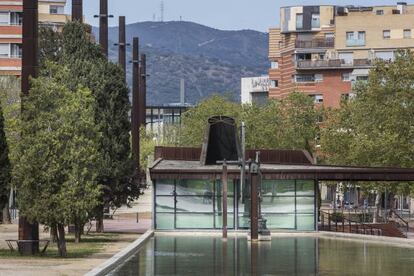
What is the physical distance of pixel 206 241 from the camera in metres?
54.7

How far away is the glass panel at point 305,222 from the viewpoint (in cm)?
6397

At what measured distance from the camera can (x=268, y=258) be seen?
42031 millimetres

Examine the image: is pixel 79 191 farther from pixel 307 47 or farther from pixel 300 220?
pixel 307 47

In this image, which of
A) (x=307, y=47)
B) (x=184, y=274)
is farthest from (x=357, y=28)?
(x=184, y=274)

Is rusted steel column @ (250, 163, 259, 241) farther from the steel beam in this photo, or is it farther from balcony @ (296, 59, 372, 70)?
balcony @ (296, 59, 372, 70)

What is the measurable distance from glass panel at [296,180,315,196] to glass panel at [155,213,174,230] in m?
6.41

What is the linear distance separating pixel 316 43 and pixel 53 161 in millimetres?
122384

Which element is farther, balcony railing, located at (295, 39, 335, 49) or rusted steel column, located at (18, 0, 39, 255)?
balcony railing, located at (295, 39, 335, 49)

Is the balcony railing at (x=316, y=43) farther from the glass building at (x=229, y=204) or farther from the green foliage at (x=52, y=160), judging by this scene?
the green foliage at (x=52, y=160)

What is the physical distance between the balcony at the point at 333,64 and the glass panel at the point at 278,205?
90929 mm

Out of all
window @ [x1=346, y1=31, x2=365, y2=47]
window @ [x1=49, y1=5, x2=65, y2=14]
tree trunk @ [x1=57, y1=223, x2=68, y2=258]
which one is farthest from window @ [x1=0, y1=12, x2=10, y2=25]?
tree trunk @ [x1=57, y1=223, x2=68, y2=258]

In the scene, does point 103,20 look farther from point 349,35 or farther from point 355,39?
point 355,39

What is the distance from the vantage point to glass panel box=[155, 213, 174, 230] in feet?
209

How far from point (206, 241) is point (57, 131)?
14.4 m
